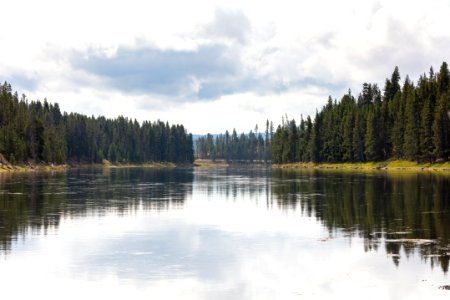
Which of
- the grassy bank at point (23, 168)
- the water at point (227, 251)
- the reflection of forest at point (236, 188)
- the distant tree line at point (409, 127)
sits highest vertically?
the distant tree line at point (409, 127)

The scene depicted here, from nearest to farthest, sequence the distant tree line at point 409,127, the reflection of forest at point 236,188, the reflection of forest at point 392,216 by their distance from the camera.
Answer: the reflection of forest at point 392,216
the reflection of forest at point 236,188
the distant tree line at point 409,127

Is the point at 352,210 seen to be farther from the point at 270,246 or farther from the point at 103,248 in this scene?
the point at 103,248

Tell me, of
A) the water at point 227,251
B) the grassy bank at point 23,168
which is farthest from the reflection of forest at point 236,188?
A: the grassy bank at point 23,168

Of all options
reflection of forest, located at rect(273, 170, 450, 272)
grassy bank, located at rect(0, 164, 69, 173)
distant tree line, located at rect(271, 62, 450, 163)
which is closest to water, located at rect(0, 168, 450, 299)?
reflection of forest, located at rect(273, 170, 450, 272)

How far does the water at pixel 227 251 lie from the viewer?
23.8m

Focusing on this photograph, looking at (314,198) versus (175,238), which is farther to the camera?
(314,198)

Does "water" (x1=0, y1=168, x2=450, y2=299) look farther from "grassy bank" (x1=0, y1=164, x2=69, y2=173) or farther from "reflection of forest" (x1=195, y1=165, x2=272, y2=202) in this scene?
"grassy bank" (x1=0, y1=164, x2=69, y2=173)

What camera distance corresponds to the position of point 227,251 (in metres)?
32.5

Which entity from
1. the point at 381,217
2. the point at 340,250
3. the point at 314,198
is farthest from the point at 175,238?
the point at 314,198

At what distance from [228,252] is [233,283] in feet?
24.5

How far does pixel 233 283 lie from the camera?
81.3 feet

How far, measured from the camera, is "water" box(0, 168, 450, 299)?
23.8 m

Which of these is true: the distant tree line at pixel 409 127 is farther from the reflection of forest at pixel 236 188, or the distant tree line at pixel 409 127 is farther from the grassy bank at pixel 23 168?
the grassy bank at pixel 23 168

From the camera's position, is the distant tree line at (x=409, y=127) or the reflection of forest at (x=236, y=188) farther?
the distant tree line at (x=409, y=127)
